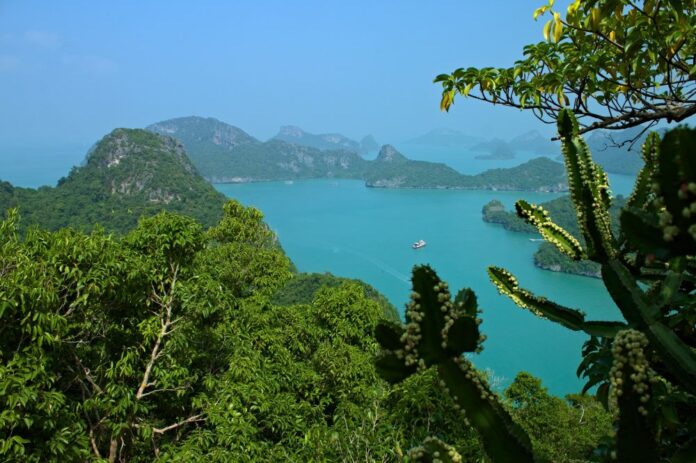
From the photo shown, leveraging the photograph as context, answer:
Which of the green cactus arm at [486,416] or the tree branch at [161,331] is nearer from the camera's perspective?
the green cactus arm at [486,416]

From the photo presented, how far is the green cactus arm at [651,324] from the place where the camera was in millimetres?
1396

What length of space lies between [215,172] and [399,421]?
125254mm

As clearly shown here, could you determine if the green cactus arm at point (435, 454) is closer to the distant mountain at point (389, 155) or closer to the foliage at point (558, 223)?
the foliage at point (558, 223)

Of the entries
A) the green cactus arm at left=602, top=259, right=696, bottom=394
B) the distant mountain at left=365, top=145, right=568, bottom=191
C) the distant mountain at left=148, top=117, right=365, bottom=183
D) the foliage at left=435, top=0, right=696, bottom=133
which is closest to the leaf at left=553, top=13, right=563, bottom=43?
the foliage at left=435, top=0, right=696, bottom=133

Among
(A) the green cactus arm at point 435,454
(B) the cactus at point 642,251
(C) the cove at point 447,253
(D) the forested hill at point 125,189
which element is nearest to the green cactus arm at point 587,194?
(B) the cactus at point 642,251

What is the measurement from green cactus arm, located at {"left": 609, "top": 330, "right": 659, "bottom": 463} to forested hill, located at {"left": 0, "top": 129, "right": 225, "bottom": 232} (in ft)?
151

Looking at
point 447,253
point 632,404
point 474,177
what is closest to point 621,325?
point 632,404

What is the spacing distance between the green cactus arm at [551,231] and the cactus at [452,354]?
3.00 ft

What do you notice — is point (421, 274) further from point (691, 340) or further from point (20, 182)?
point (20, 182)

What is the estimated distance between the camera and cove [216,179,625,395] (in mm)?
32188

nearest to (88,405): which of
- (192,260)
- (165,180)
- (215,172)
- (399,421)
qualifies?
(192,260)

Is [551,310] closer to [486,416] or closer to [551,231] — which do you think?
[551,231]

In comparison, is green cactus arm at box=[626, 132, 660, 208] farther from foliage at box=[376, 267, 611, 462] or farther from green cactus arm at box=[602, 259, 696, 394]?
foliage at box=[376, 267, 611, 462]

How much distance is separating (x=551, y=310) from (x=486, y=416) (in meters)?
0.81
